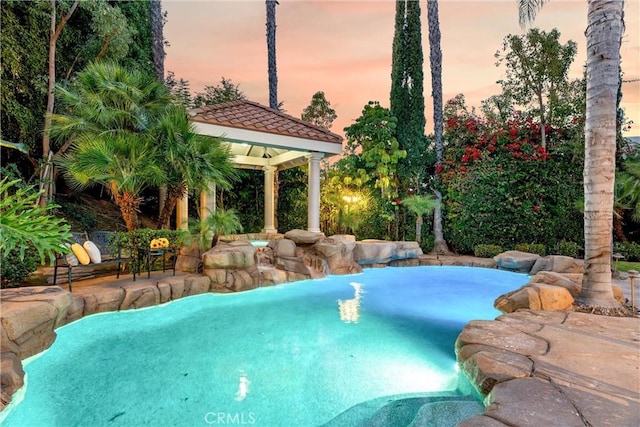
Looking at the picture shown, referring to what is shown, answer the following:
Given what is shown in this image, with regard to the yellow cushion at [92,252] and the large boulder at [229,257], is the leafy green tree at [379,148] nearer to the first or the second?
the large boulder at [229,257]

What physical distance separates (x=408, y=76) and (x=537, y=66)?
481 centimetres

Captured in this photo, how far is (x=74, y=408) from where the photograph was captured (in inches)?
110

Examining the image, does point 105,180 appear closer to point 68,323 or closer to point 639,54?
point 68,323

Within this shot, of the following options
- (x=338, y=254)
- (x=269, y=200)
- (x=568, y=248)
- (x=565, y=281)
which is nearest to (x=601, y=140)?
(x=565, y=281)

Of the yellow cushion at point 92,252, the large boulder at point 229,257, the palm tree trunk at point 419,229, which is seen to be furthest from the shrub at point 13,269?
the palm tree trunk at point 419,229

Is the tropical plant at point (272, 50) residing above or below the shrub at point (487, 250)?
above

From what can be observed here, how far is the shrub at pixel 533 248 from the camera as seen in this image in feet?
32.3

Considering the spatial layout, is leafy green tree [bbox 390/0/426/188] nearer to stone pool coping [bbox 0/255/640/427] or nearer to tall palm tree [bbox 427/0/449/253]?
tall palm tree [bbox 427/0/449/253]

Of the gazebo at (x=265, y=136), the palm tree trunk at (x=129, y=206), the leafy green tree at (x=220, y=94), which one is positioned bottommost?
the palm tree trunk at (x=129, y=206)

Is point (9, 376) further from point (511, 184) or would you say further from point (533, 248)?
point (511, 184)

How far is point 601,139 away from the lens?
442cm

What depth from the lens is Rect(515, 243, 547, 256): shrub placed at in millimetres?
9852

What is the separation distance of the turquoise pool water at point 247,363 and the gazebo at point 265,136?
430 centimetres

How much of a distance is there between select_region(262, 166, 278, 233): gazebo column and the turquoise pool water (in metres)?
6.83
